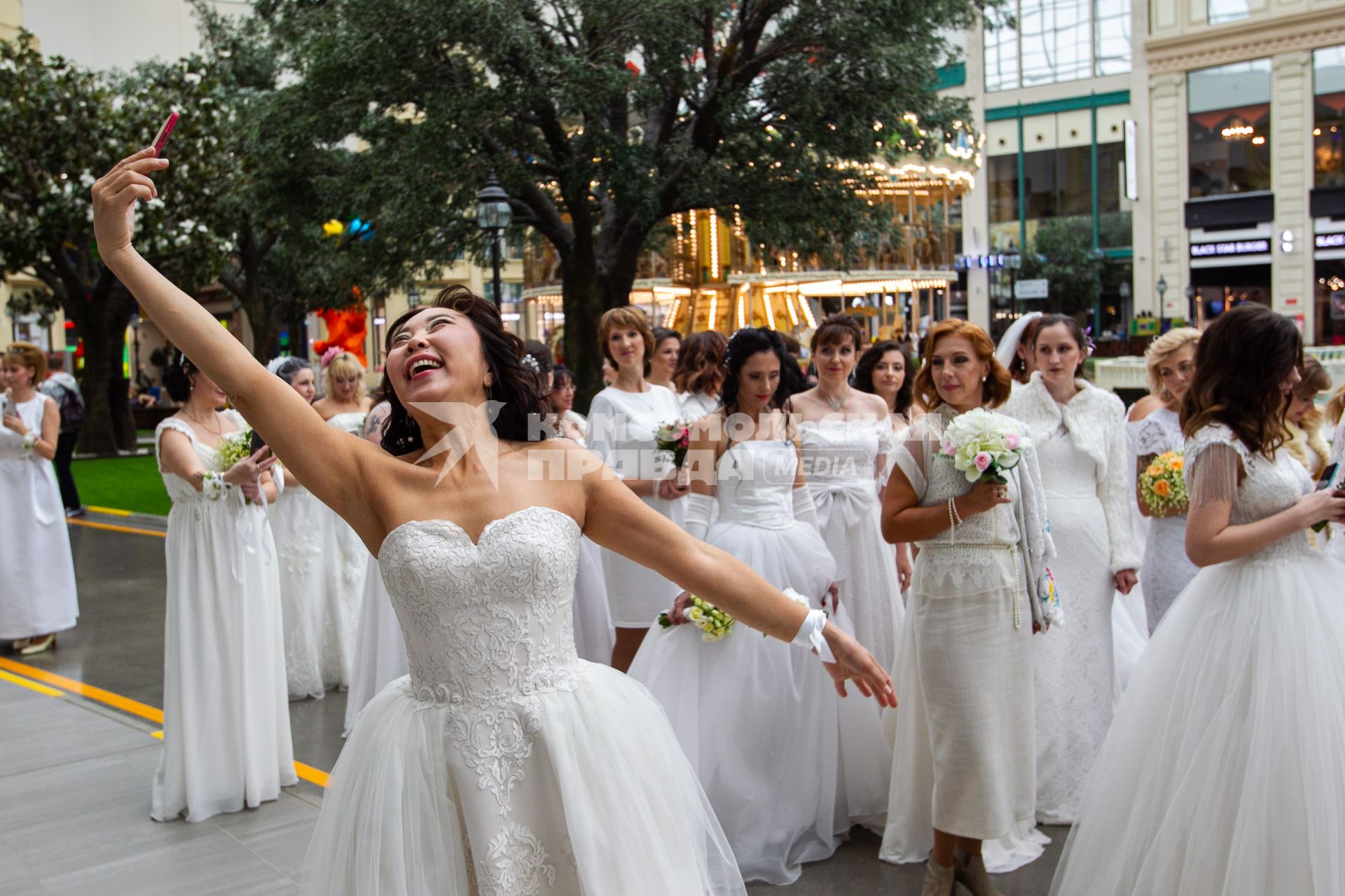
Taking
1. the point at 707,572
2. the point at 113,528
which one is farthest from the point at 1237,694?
the point at 113,528

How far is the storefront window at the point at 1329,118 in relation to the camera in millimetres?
39406

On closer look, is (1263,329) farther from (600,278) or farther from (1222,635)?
(600,278)

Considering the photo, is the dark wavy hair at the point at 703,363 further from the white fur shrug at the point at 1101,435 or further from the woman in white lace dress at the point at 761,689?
the white fur shrug at the point at 1101,435

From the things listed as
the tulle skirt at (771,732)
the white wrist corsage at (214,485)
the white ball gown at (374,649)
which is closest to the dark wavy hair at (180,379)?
the white wrist corsage at (214,485)

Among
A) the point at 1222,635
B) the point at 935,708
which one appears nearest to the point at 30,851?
the point at 935,708

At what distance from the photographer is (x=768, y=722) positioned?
4941mm

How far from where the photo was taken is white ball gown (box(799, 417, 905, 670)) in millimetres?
6223

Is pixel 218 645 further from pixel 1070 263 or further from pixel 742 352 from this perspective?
pixel 1070 263

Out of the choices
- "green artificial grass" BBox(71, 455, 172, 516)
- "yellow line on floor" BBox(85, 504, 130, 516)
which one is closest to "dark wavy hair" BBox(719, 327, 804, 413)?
"green artificial grass" BBox(71, 455, 172, 516)

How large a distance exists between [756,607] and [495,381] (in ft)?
2.71

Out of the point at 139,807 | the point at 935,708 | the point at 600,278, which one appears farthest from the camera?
the point at 600,278

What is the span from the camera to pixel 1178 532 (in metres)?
5.87

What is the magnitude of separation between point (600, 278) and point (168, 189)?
1026cm

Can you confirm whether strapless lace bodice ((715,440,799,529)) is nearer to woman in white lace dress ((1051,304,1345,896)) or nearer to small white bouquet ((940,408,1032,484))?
small white bouquet ((940,408,1032,484))
